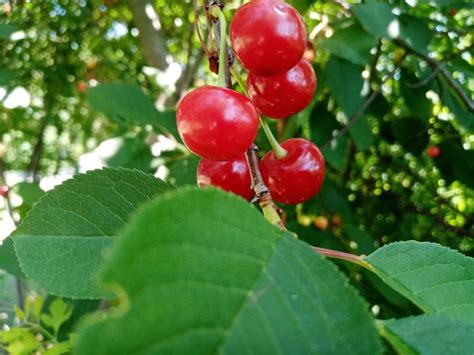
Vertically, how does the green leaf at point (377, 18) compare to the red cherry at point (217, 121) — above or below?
below

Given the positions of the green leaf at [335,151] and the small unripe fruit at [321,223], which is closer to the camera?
the green leaf at [335,151]

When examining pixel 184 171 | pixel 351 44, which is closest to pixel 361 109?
pixel 351 44

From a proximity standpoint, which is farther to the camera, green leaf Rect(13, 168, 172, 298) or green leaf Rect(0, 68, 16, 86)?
green leaf Rect(0, 68, 16, 86)

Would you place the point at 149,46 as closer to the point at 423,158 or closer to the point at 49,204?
the point at 423,158

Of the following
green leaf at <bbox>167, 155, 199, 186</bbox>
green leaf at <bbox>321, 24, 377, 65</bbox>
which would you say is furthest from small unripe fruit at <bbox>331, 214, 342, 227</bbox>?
green leaf at <bbox>167, 155, 199, 186</bbox>

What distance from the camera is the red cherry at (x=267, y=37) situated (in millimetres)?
767

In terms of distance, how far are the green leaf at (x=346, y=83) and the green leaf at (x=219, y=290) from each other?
4.47ft

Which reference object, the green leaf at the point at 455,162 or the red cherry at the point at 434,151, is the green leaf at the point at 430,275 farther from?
the red cherry at the point at 434,151

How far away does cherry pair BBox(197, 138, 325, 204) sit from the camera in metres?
0.77

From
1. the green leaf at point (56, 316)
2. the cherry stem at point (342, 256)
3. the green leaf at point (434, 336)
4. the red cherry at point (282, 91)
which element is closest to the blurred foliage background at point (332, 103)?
the green leaf at point (56, 316)

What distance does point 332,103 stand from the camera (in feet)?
7.63

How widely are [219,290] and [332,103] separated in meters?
1.96

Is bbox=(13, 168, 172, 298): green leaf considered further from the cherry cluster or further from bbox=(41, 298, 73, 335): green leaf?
bbox=(41, 298, 73, 335): green leaf

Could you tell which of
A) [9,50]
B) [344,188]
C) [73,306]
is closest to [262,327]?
[73,306]
